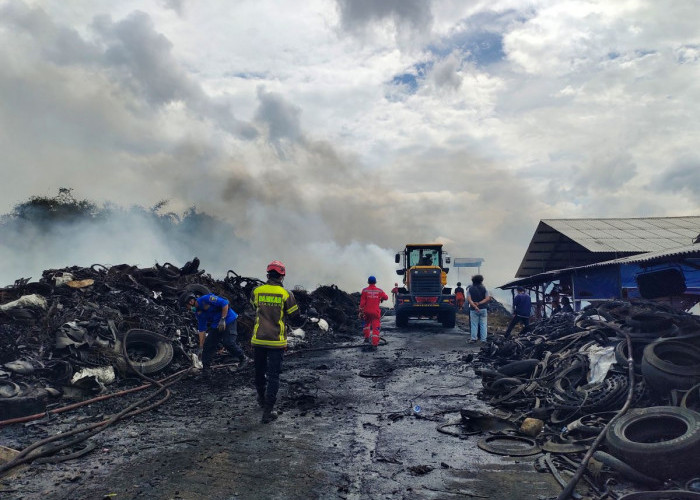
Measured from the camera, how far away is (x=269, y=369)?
594 centimetres

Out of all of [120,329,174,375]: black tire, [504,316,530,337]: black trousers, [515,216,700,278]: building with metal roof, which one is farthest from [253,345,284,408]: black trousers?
[515,216,700,278]: building with metal roof

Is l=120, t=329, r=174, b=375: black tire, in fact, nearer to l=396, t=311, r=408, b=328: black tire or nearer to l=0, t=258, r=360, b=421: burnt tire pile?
l=0, t=258, r=360, b=421: burnt tire pile

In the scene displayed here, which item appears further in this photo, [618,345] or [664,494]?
[618,345]

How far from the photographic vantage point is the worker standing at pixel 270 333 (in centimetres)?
589

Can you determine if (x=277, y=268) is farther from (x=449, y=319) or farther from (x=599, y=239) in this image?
(x=599, y=239)

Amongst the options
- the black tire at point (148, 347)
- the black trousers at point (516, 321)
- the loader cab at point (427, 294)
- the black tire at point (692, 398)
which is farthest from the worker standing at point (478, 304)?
the black tire at point (148, 347)

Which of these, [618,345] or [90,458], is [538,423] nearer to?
[618,345]

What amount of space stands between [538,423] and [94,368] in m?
6.95

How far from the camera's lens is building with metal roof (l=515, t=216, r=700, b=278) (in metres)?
18.2

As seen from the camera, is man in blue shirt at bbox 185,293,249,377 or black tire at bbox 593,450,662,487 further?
man in blue shirt at bbox 185,293,249,377

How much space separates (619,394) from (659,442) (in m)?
1.48

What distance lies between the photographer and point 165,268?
12617 mm

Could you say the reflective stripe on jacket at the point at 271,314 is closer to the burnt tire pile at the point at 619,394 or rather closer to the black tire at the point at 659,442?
the burnt tire pile at the point at 619,394

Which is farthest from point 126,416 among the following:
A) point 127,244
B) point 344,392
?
point 127,244
